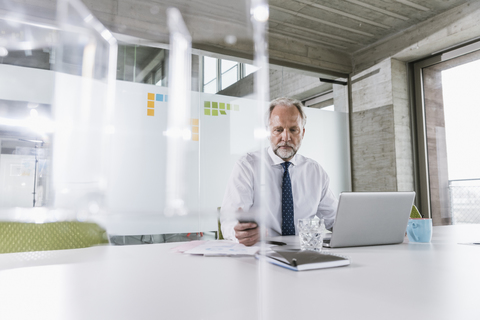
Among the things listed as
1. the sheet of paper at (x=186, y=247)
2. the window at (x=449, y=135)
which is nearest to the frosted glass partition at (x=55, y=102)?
the sheet of paper at (x=186, y=247)

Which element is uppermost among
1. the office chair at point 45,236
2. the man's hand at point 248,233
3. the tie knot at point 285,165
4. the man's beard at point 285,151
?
the man's beard at point 285,151

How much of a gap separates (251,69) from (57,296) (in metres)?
2.31

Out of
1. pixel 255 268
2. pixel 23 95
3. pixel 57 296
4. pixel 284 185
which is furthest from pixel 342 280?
pixel 23 95

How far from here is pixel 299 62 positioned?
3029 millimetres

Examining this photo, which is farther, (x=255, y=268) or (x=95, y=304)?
(x=255, y=268)

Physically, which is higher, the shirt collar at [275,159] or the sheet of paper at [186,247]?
the shirt collar at [275,159]

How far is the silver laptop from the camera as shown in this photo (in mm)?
778

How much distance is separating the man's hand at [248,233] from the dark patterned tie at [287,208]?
562 mm

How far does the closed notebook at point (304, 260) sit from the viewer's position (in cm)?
54

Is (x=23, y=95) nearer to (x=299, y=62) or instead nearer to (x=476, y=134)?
(x=299, y=62)

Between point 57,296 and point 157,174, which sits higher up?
point 157,174

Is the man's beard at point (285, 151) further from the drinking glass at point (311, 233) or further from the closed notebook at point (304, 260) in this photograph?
the closed notebook at point (304, 260)

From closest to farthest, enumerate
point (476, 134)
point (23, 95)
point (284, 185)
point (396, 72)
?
1. point (284, 185)
2. point (23, 95)
3. point (476, 134)
4. point (396, 72)

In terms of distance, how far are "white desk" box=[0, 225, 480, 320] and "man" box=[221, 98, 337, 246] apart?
22.9 inches
